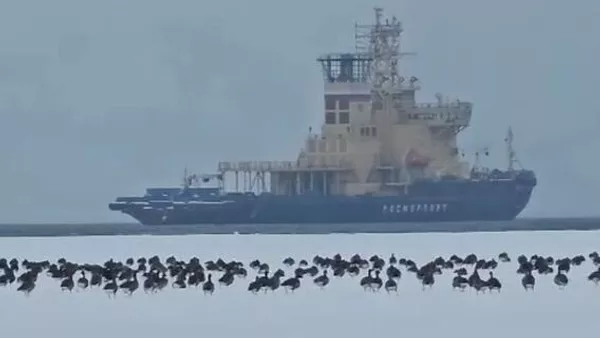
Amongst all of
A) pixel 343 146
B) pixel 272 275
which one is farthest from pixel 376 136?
pixel 272 275

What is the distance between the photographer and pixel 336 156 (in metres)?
60.1

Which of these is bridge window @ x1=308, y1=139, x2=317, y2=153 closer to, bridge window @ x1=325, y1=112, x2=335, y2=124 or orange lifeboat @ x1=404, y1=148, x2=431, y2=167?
bridge window @ x1=325, y1=112, x2=335, y2=124

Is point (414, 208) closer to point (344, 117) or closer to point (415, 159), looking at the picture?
point (415, 159)

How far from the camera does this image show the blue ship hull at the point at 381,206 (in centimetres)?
5781

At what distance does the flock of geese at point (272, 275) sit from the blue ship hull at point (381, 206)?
120ft

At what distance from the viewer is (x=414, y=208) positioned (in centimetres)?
5847

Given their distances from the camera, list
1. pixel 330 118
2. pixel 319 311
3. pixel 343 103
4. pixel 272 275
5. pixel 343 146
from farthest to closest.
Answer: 1. pixel 330 118
2. pixel 343 103
3. pixel 343 146
4. pixel 272 275
5. pixel 319 311

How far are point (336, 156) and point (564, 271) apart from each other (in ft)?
134

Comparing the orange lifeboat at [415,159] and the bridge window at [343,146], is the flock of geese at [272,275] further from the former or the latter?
the bridge window at [343,146]

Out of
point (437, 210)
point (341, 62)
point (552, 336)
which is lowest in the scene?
point (552, 336)

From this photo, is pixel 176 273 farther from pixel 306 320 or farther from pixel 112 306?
pixel 306 320

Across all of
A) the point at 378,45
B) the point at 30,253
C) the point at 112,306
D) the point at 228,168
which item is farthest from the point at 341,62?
the point at 112,306

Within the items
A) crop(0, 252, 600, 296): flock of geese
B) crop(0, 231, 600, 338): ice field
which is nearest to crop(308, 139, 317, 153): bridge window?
crop(0, 231, 600, 338): ice field

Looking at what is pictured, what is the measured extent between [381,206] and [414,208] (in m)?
1.24
